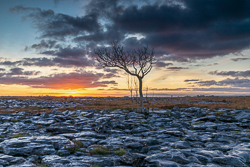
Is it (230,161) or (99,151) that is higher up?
(230,161)

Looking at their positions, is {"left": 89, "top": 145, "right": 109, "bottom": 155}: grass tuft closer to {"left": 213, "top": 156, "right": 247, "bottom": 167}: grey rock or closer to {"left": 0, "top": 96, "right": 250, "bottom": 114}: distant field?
{"left": 213, "top": 156, "right": 247, "bottom": 167}: grey rock

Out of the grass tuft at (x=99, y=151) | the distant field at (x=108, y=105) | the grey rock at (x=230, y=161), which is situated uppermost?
the grey rock at (x=230, y=161)

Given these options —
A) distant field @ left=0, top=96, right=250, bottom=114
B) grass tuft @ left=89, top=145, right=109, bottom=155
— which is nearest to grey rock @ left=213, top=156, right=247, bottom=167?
grass tuft @ left=89, top=145, right=109, bottom=155

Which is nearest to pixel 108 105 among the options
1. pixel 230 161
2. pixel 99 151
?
pixel 99 151

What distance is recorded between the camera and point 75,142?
32.1 feet

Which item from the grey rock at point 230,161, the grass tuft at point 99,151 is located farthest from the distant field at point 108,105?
the grey rock at point 230,161

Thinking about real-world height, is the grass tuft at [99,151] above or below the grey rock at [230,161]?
below

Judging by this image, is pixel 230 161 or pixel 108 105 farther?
pixel 108 105

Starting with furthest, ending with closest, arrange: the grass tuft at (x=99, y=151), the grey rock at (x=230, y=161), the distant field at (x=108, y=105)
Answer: the distant field at (x=108, y=105), the grass tuft at (x=99, y=151), the grey rock at (x=230, y=161)

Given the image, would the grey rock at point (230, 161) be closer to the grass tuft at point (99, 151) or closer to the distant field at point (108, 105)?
the grass tuft at point (99, 151)

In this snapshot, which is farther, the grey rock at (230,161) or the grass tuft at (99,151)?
the grass tuft at (99,151)

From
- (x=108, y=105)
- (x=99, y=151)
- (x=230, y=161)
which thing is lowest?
(x=108, y=105)

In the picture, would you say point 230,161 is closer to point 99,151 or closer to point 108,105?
point 99,151

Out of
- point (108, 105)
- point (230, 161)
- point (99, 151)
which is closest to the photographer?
point (230, 161)
